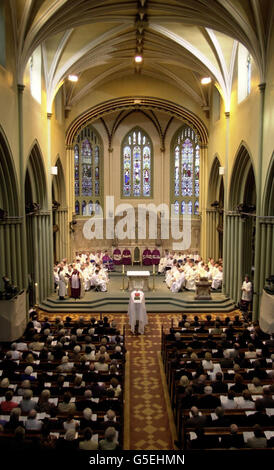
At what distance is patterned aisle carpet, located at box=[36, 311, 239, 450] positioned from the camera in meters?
8.01

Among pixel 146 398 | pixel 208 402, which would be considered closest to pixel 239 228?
pixel 146 398

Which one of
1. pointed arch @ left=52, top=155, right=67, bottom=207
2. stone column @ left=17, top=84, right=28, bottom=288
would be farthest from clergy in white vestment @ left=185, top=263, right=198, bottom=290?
pointed arch @ left=52, top=155, right=67, bottom=207

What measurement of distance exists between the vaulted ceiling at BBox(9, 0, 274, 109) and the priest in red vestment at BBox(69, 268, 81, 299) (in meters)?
8.04

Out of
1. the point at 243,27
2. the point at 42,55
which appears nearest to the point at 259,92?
the point at 243,27

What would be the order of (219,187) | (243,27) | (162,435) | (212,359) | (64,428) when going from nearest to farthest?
1. (64,428)
2. (162,435)
3. (212,359)
4. (243,27)
5. (219,187)

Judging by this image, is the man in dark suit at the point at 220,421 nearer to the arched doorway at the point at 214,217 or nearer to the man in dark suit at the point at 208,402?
the man in dark suit at the point at 208,402

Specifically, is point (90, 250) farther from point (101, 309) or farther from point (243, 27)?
point (243, 27)

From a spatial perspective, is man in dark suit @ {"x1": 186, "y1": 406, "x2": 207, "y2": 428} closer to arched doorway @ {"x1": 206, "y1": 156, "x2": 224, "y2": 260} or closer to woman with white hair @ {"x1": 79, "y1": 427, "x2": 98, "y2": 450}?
woman with white hair @ {"x1": 79, "y1": 427, "x2": 98, "y2": 450}

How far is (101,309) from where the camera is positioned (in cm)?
1731

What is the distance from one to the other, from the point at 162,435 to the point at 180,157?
22.9 metres

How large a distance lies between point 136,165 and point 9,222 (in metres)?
16.9

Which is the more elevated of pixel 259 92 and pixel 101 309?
pixel 259 92

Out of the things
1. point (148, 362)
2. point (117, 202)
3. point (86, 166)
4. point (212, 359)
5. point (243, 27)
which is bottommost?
point (148, 362)

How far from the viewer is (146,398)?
9766mm
